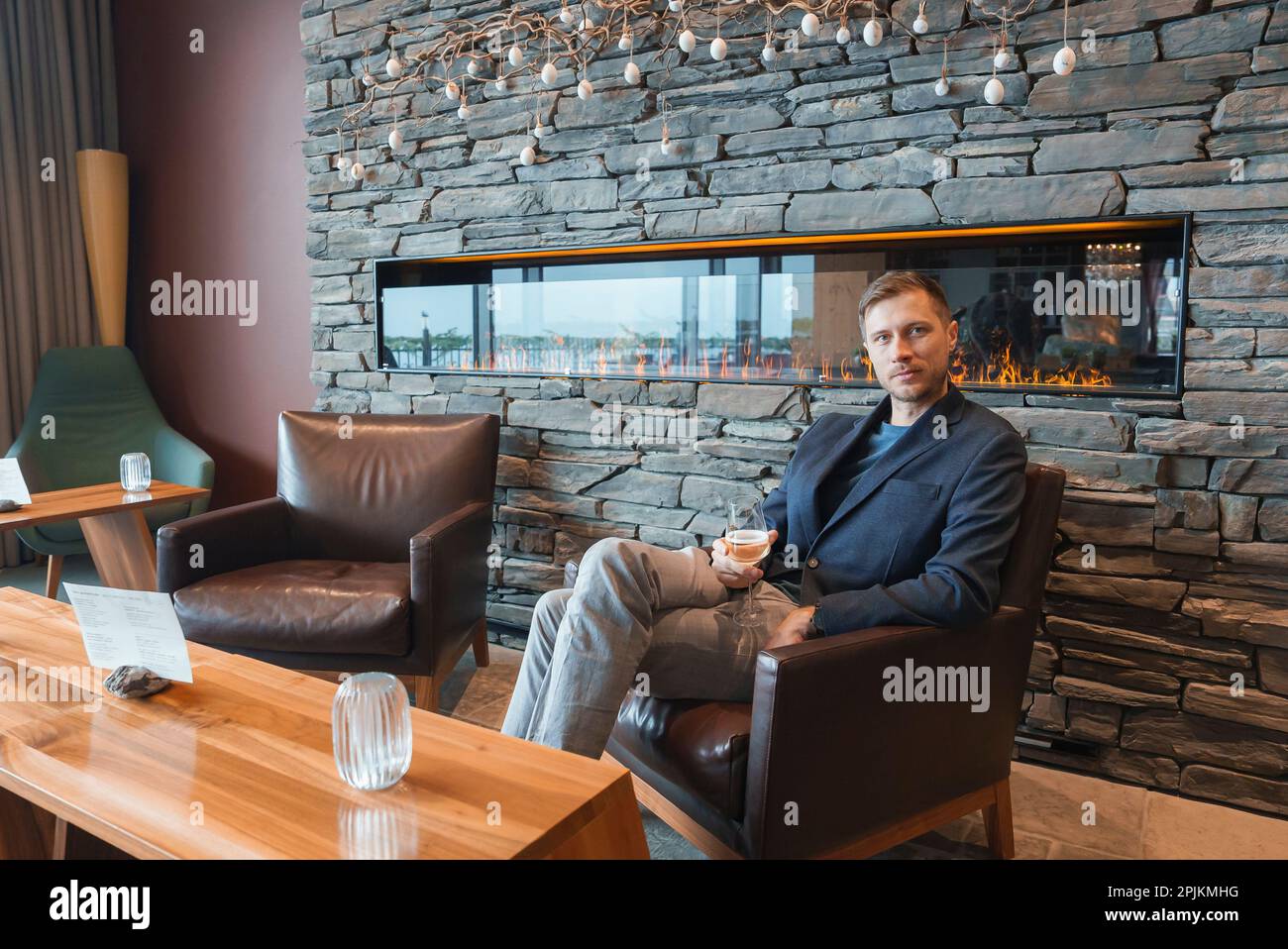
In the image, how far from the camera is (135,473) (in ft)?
10.2

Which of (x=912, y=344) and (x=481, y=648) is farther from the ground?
(x=912, y=344)

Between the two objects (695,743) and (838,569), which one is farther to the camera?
(838,569)

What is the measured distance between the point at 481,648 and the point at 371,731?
184 centimetres

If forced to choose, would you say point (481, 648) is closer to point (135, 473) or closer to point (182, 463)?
point (135, 473)

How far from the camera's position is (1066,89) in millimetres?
2205

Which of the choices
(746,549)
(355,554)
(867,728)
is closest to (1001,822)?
(867,728)

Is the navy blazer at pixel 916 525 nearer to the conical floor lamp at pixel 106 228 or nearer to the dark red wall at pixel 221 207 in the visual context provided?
the dark red wall at pixel 221 207

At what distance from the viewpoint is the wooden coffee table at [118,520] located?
2.91 metres

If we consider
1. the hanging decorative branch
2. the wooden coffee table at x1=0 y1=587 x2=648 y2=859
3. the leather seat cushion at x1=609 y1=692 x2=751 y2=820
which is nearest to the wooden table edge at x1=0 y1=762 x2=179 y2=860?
the wooden coffee table at x1=0 y1=587 x2=648 y2=859

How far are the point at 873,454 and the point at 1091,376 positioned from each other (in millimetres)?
707

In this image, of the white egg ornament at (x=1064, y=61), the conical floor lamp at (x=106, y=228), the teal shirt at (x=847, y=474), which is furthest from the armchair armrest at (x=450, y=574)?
the conical floor lamp at (x=106, y=228)

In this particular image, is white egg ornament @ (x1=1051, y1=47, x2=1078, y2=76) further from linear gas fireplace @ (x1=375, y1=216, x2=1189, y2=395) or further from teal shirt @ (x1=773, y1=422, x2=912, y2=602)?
teal shirt @ (x1=773, y1=422, x2=912, y2=602)

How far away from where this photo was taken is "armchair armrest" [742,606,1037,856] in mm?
1514

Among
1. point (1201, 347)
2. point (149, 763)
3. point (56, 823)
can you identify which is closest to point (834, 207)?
point (1201, 347)
